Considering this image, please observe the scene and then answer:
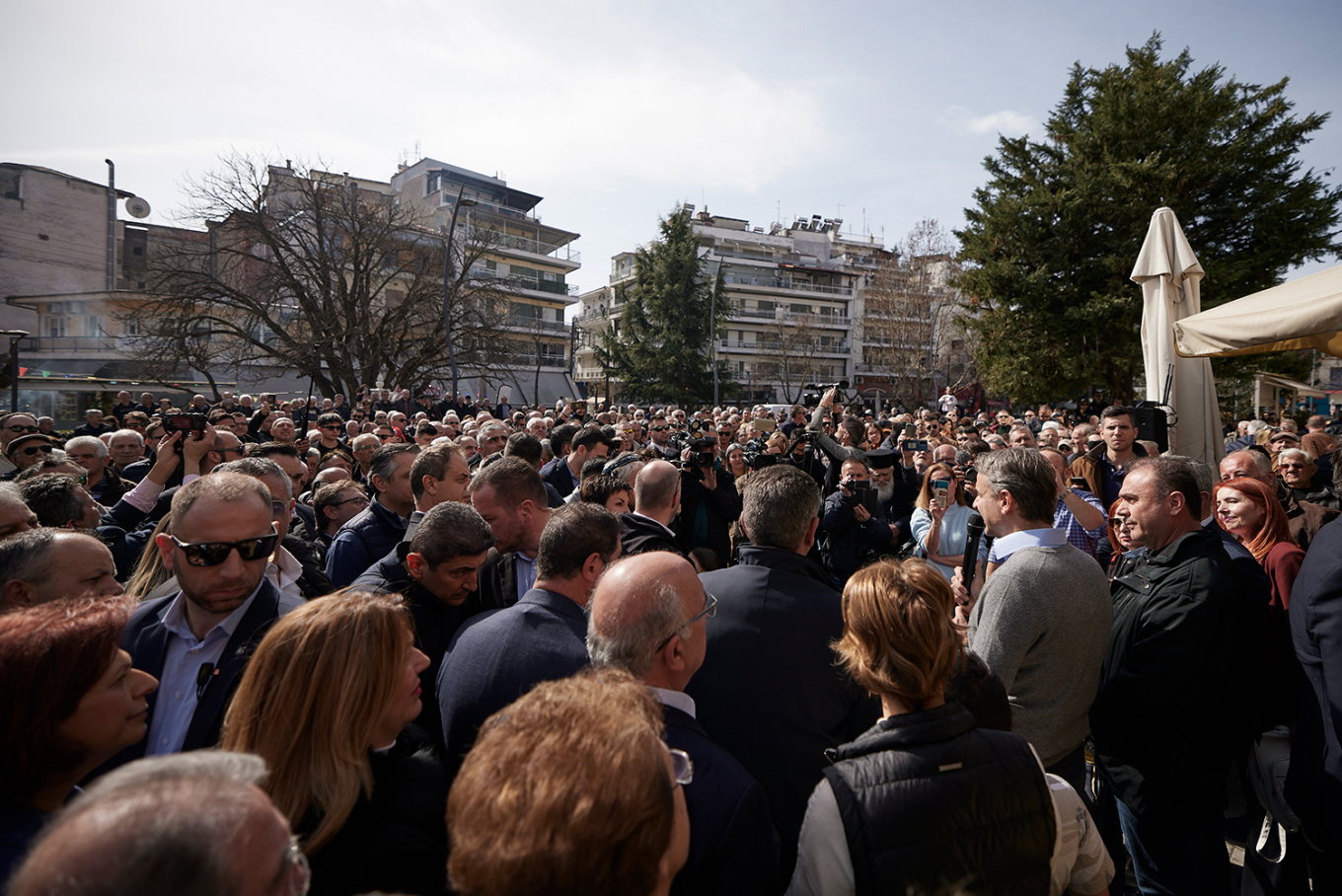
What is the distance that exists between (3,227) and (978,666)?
51438 millimetres

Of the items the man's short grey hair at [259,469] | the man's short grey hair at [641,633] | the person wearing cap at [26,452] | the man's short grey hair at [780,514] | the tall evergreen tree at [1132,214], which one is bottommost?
the man's short grey hair at [641,633]

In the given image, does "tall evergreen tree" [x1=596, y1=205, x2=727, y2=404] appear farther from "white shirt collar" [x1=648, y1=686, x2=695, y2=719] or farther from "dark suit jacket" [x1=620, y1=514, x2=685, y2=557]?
"white shirt collar" [x1=648, y1=686, x2=695, y2=719]

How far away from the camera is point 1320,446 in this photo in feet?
21.4

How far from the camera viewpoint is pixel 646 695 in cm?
131

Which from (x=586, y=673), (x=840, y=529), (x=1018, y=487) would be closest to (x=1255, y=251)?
(x=840, y=529)

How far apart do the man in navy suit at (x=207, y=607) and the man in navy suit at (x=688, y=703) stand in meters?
1.30

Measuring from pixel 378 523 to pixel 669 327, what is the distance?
39.8 m

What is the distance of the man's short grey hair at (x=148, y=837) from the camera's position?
2.40 ft

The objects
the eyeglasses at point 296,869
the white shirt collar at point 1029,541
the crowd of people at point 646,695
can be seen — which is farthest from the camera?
the white shirt collar at point 1029,541

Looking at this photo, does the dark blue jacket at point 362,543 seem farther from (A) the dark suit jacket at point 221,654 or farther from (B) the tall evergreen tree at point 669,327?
(B) the tall evergreen tree at point 669,327

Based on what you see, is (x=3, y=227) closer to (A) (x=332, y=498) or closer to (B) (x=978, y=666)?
(A) (x=332, y=498)

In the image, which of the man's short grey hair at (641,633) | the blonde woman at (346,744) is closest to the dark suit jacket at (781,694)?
the man's short grey hair at (641,633)

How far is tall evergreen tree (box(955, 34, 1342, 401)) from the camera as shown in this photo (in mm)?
16828

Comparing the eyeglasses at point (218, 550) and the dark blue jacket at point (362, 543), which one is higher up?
the eyeglasses at point (218, 550)
